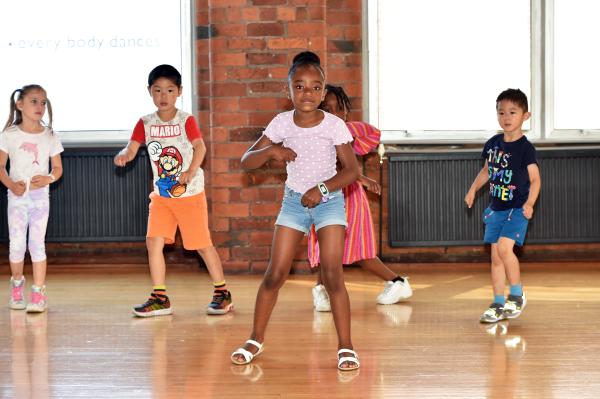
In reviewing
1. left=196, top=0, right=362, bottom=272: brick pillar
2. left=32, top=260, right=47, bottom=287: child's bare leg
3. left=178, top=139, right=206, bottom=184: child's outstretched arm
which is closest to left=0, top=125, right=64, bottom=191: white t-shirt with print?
left=32, top=260, right=47, bottom=287: child's bare leg

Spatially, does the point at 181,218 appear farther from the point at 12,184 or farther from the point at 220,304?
the point at 12,184

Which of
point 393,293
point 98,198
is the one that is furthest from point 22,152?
point 393,293

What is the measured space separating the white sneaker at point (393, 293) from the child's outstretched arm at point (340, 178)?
1573 millimetres

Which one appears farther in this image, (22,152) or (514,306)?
(22,152)

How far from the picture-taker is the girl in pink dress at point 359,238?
4.71m

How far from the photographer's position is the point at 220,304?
464cm

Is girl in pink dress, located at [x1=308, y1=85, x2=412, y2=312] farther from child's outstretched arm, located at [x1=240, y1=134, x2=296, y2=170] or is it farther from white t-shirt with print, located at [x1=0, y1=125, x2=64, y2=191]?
white t-shirt with print, located at [x1=0, y1=125, x2=64, y2=191]

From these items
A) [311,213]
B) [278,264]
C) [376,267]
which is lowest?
[376,267]

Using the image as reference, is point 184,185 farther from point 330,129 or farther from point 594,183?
point 594,183

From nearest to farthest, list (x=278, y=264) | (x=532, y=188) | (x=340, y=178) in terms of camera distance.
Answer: (x=340, y=178) → (x=278, y=264) → (x=532, y=188)

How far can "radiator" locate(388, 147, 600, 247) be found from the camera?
6324 mm

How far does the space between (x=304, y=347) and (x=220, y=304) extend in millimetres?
928

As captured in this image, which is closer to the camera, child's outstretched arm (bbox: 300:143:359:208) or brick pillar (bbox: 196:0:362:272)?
child's outstretched arm (bbox: 300:143:359:208)

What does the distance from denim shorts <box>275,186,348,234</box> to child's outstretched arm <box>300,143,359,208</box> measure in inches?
3.6
